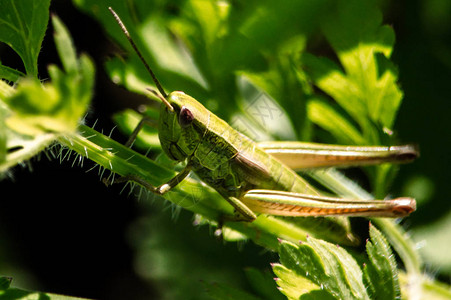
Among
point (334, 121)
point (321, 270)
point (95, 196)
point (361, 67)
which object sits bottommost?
point (321, 270)

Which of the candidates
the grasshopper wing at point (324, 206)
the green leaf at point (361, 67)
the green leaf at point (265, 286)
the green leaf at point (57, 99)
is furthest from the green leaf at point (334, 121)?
the green leaf at point (57, 99)

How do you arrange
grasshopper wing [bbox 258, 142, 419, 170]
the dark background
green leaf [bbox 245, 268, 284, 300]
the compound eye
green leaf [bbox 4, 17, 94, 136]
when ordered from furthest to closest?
the dark background, grasshopper wing [bbox 258, 142, 419, 170], the compound eye, green leaf [bbox 245, 268, 284, 300], green leaf [bbox 4, 17, 94, 136]

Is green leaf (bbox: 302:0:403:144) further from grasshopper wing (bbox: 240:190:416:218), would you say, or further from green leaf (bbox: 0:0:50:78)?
green leaf (bbox: 0:0:50:78)

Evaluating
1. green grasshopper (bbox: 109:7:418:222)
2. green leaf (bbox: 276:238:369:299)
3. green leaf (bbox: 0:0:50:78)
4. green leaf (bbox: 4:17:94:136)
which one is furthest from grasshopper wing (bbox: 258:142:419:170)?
green leaf (bbox: 4:17:94:136)

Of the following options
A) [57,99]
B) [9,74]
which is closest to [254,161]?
[9,74]

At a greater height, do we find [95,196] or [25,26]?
[95,196]

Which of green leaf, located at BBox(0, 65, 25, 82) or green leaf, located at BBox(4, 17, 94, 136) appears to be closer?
green leaf, located at BBox(4, 17, 94, 136)

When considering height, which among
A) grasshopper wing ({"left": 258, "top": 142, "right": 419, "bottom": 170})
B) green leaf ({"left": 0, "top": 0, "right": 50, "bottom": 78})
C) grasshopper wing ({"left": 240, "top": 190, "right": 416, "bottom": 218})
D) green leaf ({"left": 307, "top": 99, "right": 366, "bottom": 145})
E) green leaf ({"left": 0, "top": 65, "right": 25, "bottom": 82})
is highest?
green leaf ({"left": 307, "top": 99, "right": 366, "bottom": 145})

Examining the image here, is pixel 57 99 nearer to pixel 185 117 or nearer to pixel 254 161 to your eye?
pixel 185 117
